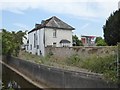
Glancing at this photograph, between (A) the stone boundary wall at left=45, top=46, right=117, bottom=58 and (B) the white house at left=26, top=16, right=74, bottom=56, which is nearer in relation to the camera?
(A) the stone boundary wall at left=45, top=46, right=117, bottom=58

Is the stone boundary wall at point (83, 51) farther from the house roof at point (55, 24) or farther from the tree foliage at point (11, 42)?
the house roof at point (55, 24)

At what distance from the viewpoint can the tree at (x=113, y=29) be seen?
25375 millimetres

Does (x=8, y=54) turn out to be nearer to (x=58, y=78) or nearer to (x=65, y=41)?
(x=65, y=41)

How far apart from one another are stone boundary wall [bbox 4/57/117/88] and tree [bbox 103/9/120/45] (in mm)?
10271

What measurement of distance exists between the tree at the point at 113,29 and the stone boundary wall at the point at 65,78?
1027 cm

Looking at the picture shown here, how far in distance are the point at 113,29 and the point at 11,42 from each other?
43.7 ft

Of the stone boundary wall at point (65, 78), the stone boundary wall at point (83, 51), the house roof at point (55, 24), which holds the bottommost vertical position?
the stone boundary wall at point (65, 78)

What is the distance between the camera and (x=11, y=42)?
31906 mm

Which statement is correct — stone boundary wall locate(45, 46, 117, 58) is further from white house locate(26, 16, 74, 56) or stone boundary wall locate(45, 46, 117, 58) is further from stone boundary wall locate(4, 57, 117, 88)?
white house locate(26, 16, 74, 56)

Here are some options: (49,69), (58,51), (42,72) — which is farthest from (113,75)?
(58,51)

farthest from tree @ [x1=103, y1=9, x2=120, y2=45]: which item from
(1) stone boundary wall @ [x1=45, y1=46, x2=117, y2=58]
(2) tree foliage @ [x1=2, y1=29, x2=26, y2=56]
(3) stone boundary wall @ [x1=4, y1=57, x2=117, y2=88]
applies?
(2) tree foliage @ [x1=2, y1=29, x2=26, y2=56]

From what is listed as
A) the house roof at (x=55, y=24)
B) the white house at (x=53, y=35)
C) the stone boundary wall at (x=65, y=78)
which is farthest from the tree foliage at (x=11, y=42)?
the stone boundary wall at (x=65, y=78)

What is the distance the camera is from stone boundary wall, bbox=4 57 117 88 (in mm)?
9153

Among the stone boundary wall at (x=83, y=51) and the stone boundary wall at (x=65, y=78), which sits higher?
the stone boundary wall at (x=83, y=51)
